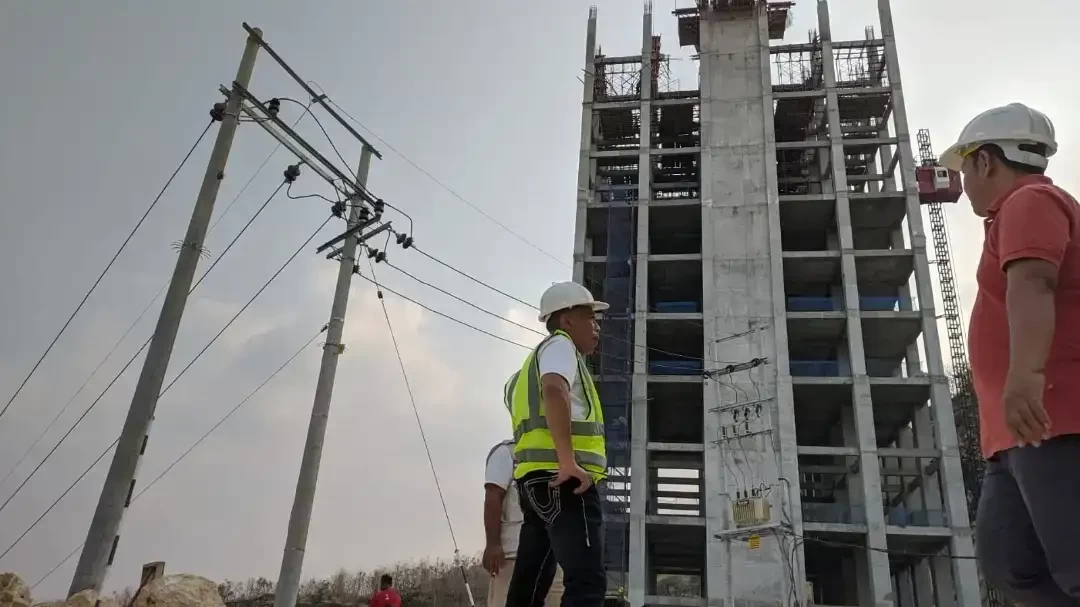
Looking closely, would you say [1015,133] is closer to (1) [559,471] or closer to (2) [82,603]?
(1) [559,471]

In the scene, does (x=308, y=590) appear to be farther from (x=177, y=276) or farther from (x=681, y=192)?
(x=177, y=276)

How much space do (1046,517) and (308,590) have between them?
59866 mm

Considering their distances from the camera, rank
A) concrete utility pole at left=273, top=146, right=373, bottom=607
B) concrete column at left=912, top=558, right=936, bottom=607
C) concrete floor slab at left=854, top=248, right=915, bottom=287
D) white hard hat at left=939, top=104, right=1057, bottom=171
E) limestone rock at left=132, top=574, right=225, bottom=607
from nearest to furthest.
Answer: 1. white hard hat at left=939, top=104, right=1057, bottom=171
2. limestone rock at left=132, top=574, right=225, bottom=607
3. concrete utility pole at left=273, top=146, right=373, bottom=607
4. concrete column at left=912, top=558, right=936, bottom=607
5. concrete floor slab at left=854, top=248, right=915, bottom=287

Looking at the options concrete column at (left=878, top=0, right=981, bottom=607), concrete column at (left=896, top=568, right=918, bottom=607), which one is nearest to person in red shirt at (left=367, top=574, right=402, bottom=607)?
concrete column at (left=878, top=0, right=981, bottom=607)

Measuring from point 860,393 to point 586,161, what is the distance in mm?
16800

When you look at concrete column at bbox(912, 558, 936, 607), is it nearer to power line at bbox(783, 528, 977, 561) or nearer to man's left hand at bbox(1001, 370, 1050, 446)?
power line at bbox(783, 528, 977, 561)

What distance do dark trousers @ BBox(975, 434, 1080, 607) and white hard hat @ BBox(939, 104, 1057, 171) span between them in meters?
0.97

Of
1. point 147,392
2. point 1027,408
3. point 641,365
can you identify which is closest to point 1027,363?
point 1027,408

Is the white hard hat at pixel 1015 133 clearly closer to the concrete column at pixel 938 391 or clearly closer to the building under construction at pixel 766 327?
the building under construction at pixel 766 327

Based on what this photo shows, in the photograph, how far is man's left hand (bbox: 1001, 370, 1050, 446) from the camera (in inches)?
81.2

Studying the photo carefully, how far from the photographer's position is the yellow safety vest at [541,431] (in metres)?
3.37

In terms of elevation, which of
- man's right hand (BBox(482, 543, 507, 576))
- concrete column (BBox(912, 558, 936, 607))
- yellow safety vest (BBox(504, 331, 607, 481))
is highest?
concrete column (BBox(912, 558, 936, 607))

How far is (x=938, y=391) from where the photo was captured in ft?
98.8

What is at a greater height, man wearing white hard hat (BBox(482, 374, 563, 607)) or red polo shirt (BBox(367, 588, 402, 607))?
man wearing white hard hat (BBox(482, 374, 563, 607))
